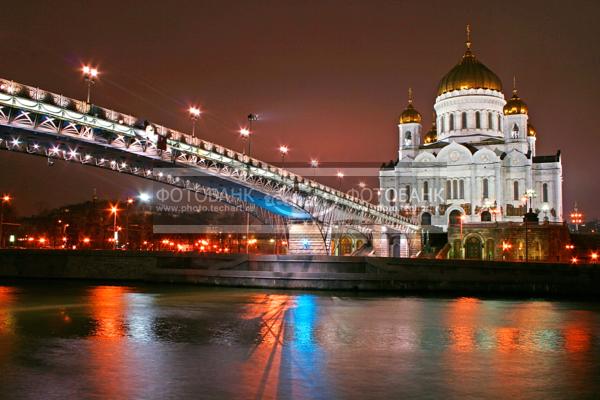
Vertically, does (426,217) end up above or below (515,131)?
below

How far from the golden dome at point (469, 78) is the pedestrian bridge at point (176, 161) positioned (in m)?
26.0

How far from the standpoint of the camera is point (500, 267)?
42.5 metres

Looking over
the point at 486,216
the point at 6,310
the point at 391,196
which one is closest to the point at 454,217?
the point at 486,216

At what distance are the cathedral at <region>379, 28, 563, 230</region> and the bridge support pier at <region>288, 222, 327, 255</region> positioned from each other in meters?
19.5

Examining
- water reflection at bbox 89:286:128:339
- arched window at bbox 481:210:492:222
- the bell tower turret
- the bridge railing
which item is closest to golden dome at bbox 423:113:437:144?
the bell tower turret

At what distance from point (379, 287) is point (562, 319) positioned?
16.3 meters

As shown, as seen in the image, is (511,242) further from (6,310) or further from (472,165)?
(6,310)

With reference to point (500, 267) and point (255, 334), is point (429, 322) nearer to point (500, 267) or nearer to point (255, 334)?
point (255, 334)

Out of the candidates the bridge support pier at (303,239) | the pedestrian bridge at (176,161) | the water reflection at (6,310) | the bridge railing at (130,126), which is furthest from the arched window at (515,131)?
the water reflection at (6,310)

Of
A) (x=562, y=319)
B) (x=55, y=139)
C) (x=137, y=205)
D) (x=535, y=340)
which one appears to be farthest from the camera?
(x=137, y=205)

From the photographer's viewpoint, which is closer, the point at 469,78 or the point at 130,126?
the point at 130,126

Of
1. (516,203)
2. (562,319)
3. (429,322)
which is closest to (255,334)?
(429,322)

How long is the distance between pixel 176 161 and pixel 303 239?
3402 centimetres

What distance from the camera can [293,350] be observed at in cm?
1916
